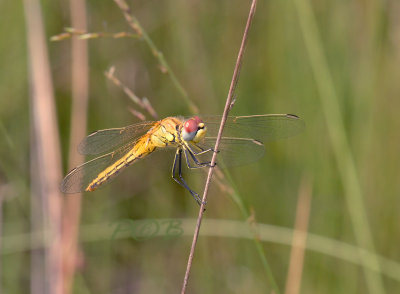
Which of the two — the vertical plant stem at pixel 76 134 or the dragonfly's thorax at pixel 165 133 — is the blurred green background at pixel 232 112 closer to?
the vertical plant stem at pixel 76 134

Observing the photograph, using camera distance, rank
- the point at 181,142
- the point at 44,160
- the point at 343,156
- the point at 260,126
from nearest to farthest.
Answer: the point at 260,126 < the point at 181,142 < the point at 343,156 < the point at 44,160

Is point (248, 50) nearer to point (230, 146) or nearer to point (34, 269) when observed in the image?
point (230, 146)

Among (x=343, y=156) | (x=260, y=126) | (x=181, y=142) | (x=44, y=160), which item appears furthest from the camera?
(x=44, y=160)

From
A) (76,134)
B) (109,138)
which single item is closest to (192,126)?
(109,138)

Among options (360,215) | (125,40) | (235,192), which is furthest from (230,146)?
(125,40)

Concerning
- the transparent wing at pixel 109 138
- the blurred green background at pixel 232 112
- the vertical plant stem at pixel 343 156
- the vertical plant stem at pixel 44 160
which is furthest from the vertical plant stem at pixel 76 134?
the vertical plant stem at pixel 343 156

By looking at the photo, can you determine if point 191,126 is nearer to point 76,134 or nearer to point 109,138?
point 109,138
